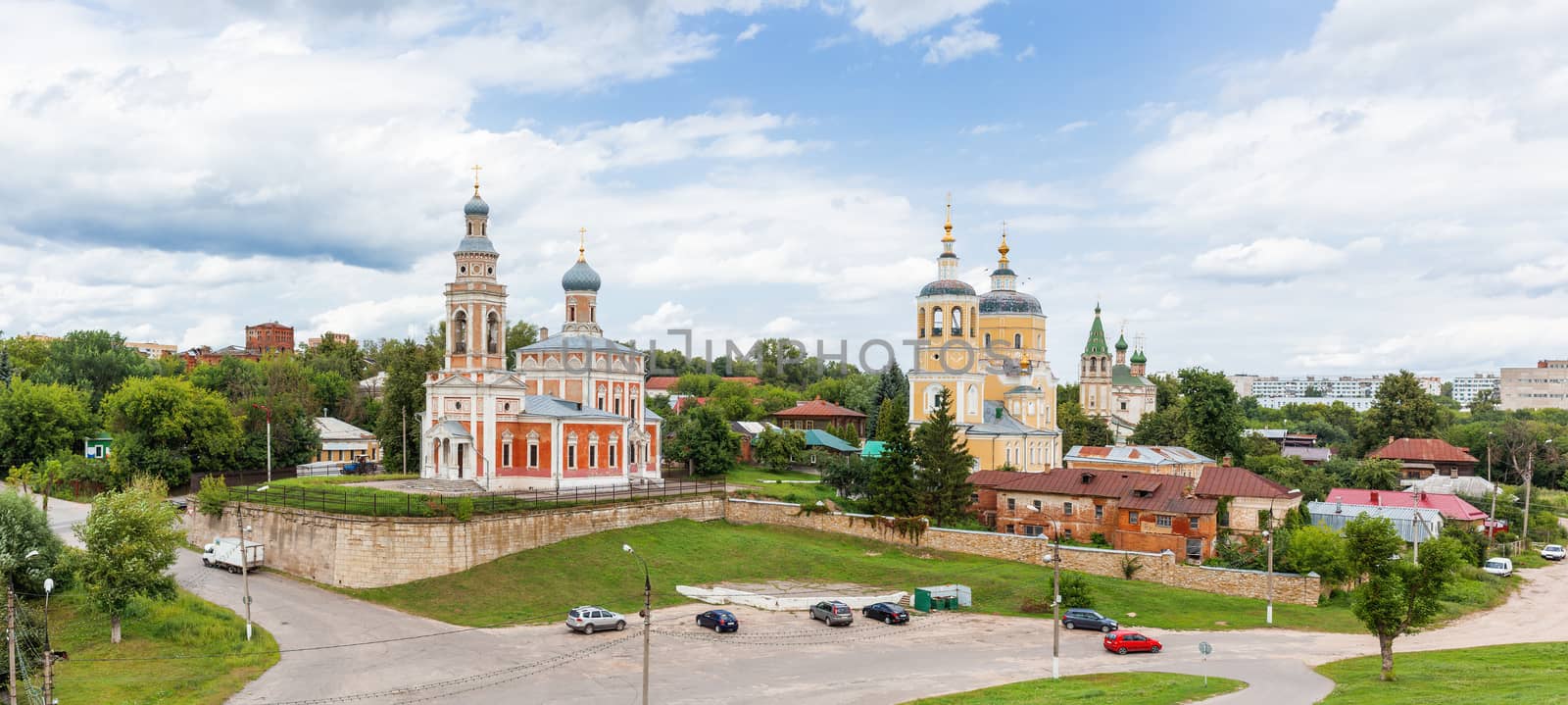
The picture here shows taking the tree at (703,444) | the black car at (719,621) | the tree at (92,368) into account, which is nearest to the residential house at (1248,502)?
the black car at (719,621)

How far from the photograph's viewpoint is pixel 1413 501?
5569 cm

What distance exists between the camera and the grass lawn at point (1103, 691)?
24.6m

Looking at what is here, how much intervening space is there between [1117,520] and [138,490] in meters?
38.2

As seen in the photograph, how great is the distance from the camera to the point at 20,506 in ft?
114

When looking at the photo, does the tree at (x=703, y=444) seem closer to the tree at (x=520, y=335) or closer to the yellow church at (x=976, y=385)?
the yellow church at (x=976, y=385)

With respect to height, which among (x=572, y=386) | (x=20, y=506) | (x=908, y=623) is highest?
(x=572, y=386)

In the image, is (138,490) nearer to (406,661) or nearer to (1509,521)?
(406,661)

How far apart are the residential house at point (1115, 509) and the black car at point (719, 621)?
20.6 m

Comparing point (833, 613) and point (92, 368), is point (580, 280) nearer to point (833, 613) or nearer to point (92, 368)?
point (833, 613)

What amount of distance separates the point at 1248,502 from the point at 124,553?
43.4m

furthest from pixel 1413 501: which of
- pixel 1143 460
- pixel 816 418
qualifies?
pixel 816 418

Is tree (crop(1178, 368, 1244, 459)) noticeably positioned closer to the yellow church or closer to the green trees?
the yellow church

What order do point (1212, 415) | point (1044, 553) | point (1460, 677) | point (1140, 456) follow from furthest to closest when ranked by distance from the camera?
point (1212, 415), point (1140, 456), point (1044, 553), point (1460, 677)

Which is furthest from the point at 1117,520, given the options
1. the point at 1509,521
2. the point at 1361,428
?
the point at 1361,428
